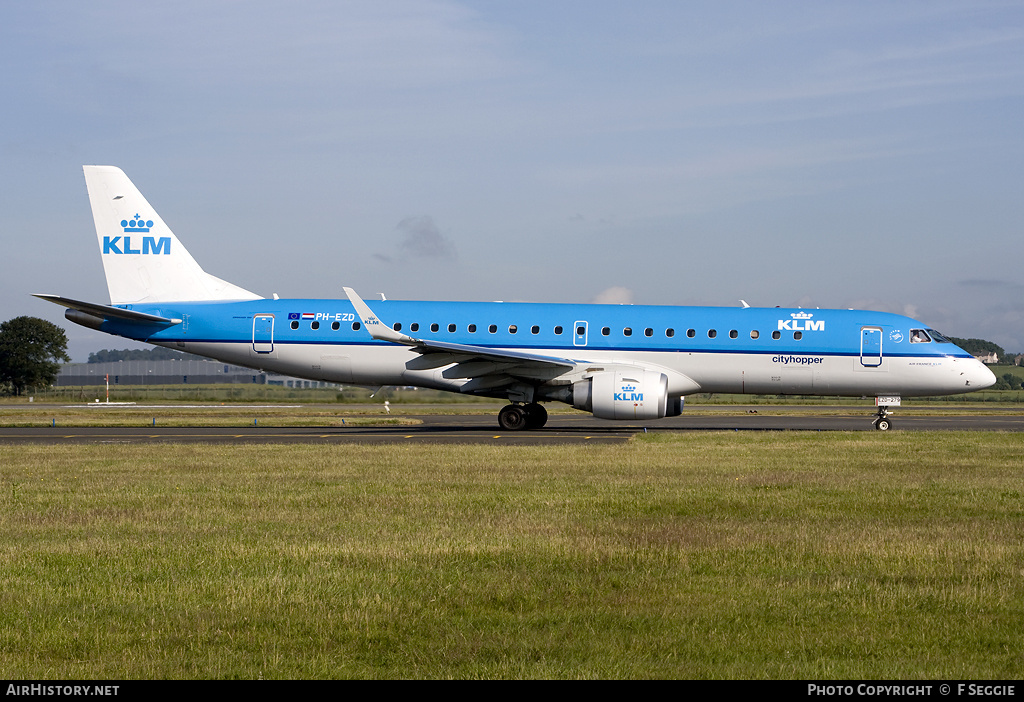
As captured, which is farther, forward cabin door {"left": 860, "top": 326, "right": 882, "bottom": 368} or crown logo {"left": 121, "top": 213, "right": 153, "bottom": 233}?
crown logo {"left": 121, "top": 213, "right": 153, "bottom": 233}

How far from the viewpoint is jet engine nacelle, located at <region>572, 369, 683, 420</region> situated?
26.8m

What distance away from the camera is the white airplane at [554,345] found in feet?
94.7

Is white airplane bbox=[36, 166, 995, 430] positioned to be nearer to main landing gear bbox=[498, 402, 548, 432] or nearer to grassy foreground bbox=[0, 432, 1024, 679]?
main landing gear bbox=[498, 402, 548, 432]

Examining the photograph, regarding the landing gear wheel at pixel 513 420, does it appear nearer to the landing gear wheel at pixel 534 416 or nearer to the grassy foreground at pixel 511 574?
the landing gear wheel at pixel 534 416

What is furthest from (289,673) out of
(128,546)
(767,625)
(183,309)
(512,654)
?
(183,309)

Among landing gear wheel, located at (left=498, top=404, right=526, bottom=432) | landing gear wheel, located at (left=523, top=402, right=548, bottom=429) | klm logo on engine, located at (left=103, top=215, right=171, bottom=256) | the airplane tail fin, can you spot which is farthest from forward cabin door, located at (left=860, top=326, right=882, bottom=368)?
klm logo on engine, located at (left=103, top=215, right=171, bottom=256)

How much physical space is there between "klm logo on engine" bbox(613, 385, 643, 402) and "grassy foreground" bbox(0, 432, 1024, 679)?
10.6 m

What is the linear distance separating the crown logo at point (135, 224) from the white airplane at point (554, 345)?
40.8 inches

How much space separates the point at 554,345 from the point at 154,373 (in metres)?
108

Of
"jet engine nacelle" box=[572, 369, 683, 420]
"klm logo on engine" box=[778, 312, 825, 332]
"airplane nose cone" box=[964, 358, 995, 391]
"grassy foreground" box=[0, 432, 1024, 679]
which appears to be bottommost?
"grassy foreground" box=[0, 432, 1024, 679]

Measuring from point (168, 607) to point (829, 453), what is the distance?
15977mm

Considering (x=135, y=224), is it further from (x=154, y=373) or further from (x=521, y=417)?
(x=154, y=373)

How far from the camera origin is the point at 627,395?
1054 inches

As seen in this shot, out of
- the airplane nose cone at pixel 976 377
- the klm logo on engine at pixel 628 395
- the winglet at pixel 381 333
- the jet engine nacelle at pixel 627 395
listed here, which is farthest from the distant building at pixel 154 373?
the airplane nose cone at pixel 976 377
